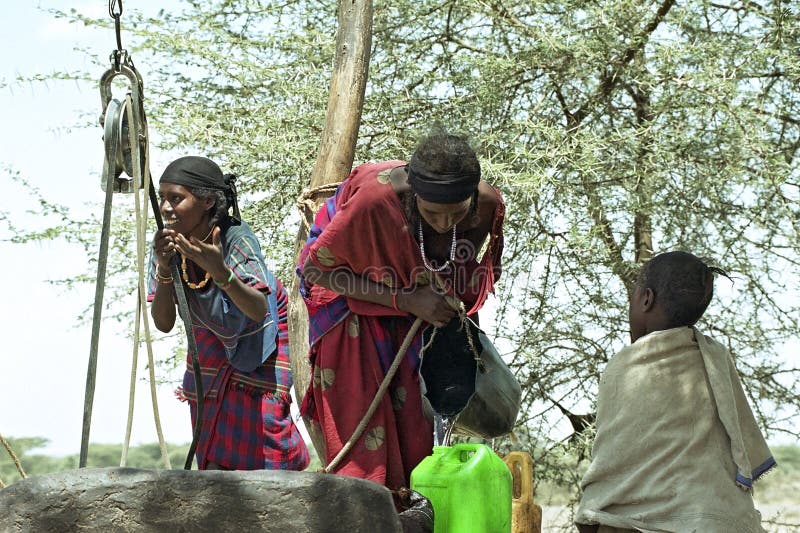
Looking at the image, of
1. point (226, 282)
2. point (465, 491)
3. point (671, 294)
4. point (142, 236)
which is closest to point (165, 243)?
point (226, 282)

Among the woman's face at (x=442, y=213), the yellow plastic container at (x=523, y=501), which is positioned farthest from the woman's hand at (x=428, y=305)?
the yellow plastic container at (x=523, y=501)

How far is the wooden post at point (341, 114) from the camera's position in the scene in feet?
17.9

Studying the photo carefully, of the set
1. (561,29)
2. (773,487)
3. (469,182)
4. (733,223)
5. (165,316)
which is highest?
(561,29)

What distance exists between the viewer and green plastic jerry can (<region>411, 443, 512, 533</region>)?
3.32 metres

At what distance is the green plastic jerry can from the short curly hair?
793 mm

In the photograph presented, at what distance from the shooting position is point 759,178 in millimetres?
6562

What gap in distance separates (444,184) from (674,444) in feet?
3.74

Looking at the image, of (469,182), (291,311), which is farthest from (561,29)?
(469,182)

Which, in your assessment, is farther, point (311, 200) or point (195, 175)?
point (311, 200)

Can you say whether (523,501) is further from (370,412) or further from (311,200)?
(311,200)

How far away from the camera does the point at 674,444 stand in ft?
10.5

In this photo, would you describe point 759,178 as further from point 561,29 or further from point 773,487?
point 773,487

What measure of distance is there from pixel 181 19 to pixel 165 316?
4216 mm

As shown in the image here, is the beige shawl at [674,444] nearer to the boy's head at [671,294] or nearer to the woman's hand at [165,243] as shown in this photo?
the boy's head at [671,294]
